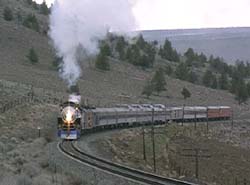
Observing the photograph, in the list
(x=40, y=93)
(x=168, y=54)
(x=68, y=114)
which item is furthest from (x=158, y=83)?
(x=68, y=114)

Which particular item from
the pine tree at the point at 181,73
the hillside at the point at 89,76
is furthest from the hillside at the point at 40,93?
the pine tree at the point at 181,73

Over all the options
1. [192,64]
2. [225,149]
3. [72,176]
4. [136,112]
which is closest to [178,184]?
[72,176]

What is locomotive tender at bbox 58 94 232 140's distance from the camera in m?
47.1

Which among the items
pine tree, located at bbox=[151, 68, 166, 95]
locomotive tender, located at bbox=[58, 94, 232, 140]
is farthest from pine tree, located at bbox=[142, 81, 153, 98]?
locomotive tender, located at bbox=[58, 94, 232, 140]

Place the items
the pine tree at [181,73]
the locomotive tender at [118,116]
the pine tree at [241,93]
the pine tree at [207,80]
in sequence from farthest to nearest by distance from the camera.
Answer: the pine tree at [207,80] → the pine tree at [181,73] → the pine tree at [241,93] → the locomotive tender at [118,116]

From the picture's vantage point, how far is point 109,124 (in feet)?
218

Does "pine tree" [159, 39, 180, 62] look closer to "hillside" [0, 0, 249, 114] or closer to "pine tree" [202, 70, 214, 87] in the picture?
"hillside" [0, 0, 249, 114]

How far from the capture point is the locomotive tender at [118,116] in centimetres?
4706

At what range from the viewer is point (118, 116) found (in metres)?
68.7

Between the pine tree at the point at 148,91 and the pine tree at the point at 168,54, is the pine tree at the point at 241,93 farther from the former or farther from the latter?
the pine tree at the point at 168,54

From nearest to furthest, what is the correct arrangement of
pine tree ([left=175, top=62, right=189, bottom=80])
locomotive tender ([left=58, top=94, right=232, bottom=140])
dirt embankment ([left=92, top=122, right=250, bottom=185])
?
1. dirt embankment ([left=92, top=122, right=250, bottom=185])
2. locomotive tender ([left=58, top=94, right=232, bottom=140])
3. pine tree ([left=175, top=62, right=189, bottom=80])

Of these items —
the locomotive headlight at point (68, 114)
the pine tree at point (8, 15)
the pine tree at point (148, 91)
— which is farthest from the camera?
the pine tree at point (8, 15)

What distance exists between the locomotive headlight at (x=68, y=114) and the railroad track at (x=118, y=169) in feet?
15.2

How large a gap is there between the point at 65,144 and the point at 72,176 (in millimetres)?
18031
